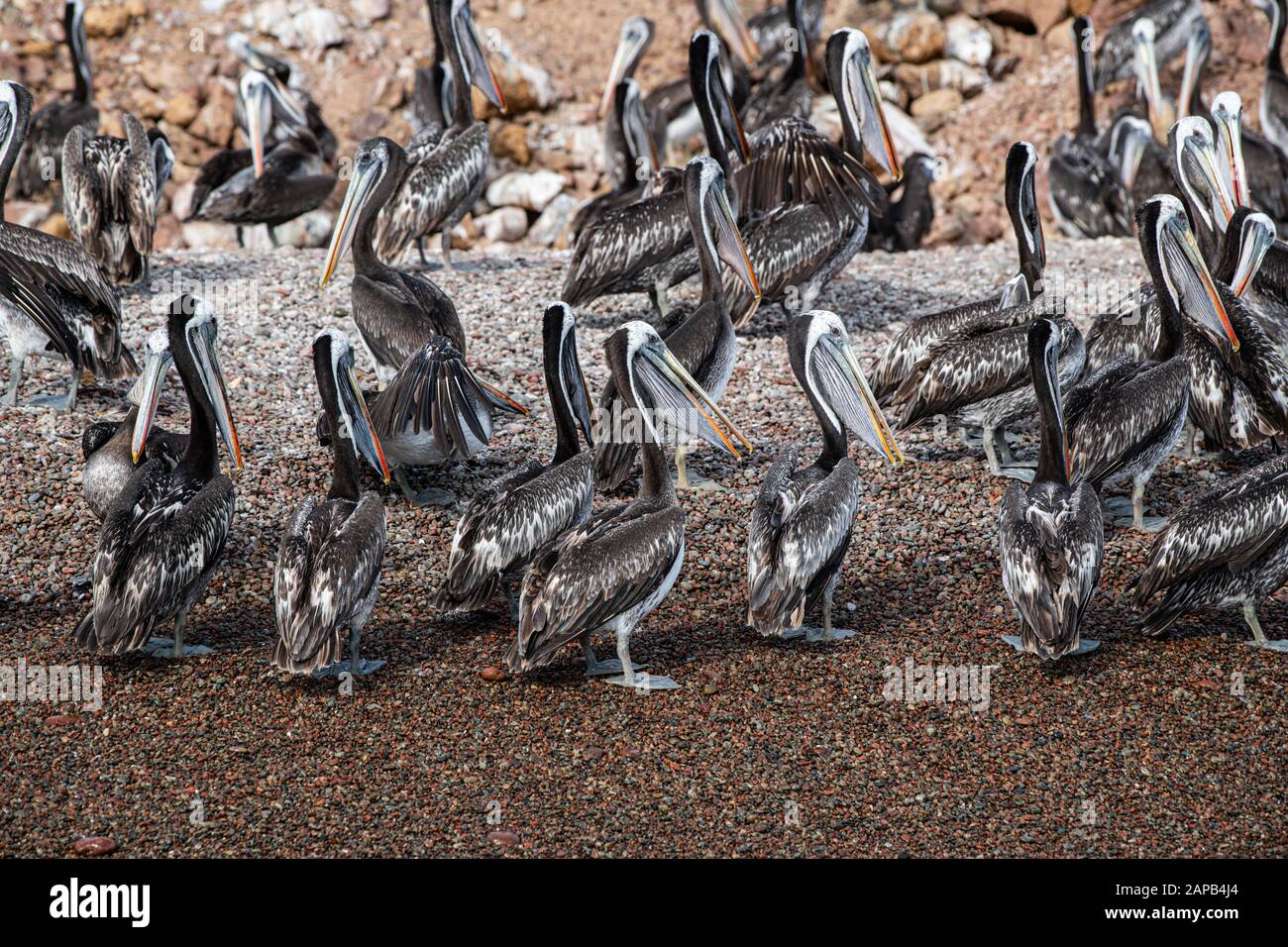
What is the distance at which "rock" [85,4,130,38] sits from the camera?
18.3 metres

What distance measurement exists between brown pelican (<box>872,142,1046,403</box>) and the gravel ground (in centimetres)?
78

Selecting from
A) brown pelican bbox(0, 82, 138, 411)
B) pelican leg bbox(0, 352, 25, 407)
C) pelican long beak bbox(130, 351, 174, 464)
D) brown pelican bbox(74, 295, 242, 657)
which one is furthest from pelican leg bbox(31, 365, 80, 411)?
brown pelican bbox(74, 295, 242, 657)

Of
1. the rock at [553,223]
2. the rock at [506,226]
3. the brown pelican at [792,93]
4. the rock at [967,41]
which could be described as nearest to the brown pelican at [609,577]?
the brown pelican at [792,93]

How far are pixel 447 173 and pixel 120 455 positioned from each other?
4.64 meters

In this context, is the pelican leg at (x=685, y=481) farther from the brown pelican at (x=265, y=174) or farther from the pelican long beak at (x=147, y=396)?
the brown pelican at (x=265, y=174)

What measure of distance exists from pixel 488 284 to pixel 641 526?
5.47 meters

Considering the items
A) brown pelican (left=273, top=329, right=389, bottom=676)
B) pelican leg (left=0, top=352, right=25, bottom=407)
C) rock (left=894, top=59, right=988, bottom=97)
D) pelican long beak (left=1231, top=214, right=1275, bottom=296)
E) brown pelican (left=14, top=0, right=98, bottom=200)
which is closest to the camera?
brown pelican (left=273, top=329, right=389, bottom=676)

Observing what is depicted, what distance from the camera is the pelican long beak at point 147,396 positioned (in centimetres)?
704

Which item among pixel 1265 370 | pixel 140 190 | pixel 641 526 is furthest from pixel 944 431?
pixel 140 190

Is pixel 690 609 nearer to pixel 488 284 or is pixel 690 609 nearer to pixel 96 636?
pixel 96 636

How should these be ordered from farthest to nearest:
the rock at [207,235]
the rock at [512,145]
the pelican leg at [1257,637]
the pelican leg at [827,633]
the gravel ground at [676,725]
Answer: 1. the rock at [512,145]
2. the rock at [207,235]
3. the pelican leg at [827,633]
4. the pelican leg at [1257,637]
5. the gravel ground at [676,725]

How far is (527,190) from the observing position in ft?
54.3

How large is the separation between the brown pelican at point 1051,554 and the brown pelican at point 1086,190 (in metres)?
7.83

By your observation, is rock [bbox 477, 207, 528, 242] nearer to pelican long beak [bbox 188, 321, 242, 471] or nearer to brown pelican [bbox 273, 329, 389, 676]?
pelican long beak [bbox 188, 321, 242, 471]
